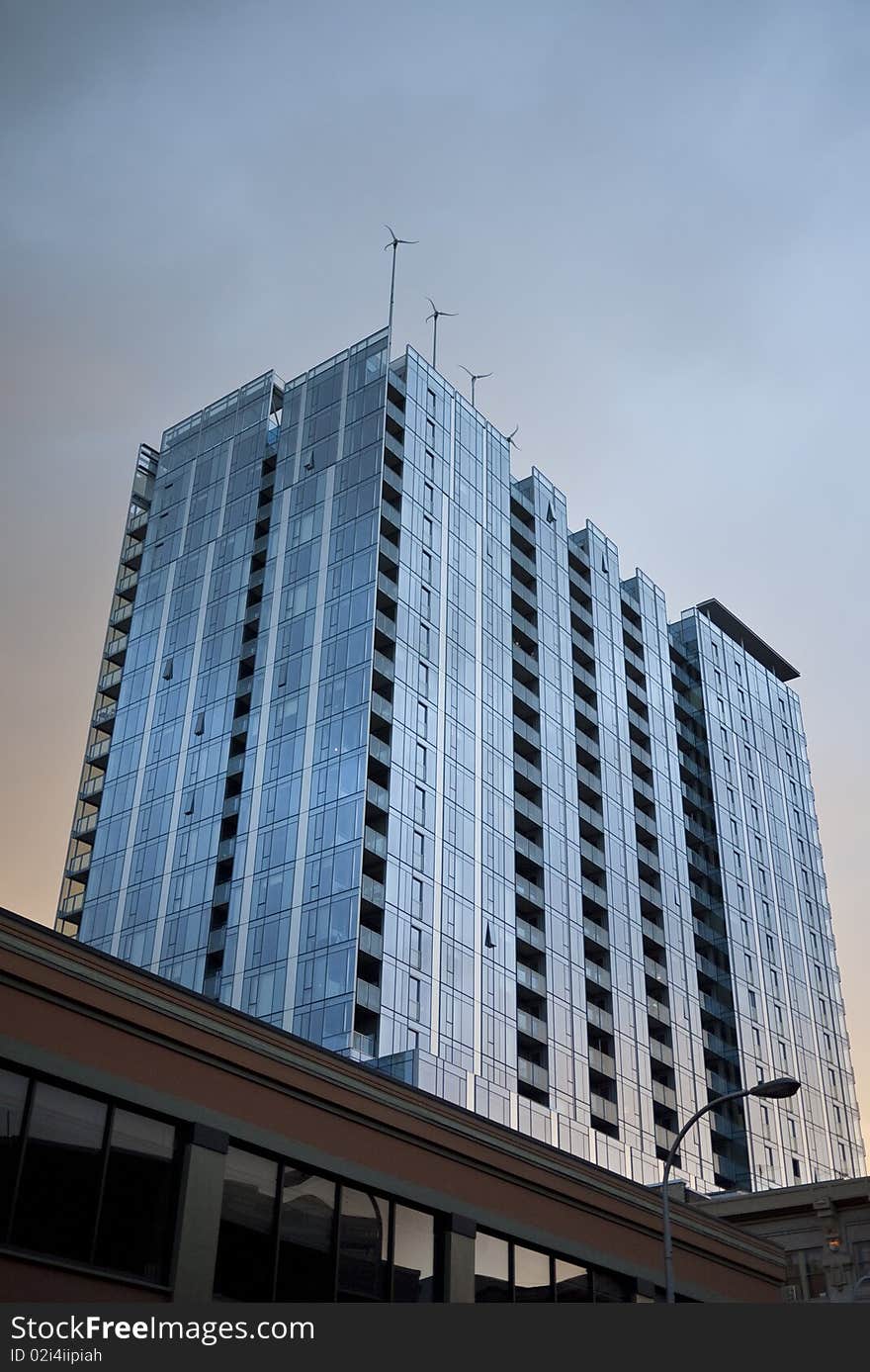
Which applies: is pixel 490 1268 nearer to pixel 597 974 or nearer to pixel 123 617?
pixel 597 974

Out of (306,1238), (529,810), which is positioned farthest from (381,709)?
(306,1238)

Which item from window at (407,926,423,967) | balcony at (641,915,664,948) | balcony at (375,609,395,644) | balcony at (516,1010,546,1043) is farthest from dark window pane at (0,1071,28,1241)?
balcony at (641,915,664,948)

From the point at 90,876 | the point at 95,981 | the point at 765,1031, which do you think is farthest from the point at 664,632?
the point at 95,981

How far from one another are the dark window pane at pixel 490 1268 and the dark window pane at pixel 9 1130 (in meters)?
11.4

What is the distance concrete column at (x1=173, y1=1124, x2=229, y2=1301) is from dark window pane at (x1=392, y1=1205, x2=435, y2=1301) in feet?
16.0

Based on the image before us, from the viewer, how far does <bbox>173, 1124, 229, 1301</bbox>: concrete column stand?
24.4 metres

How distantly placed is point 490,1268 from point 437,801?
53.8m

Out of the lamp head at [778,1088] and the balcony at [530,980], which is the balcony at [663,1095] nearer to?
the balcony at [530,980]

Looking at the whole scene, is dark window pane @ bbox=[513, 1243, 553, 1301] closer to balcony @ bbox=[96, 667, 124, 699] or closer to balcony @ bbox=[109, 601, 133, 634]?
balcony @ bbox=[96, 667, 124, 699]

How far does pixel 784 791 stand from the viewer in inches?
5027

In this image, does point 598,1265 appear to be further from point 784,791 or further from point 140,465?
point 784,791

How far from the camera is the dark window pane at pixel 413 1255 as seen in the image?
93.4ft

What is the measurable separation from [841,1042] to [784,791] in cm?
2258

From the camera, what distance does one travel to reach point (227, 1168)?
84.7 ft
